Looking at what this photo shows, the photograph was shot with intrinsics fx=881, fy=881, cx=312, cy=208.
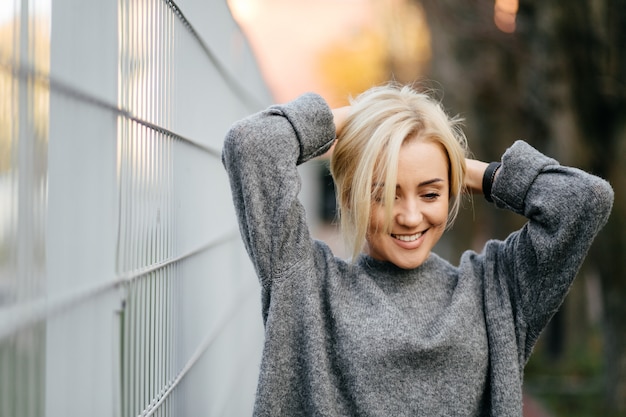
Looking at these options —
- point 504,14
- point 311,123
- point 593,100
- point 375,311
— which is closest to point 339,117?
point 311,123

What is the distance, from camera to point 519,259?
2.37 metres

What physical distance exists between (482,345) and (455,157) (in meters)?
0.52

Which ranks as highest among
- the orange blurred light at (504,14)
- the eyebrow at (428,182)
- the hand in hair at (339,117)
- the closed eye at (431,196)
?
the orange blurred light at (504,14)

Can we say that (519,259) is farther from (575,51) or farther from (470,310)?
(575,51)

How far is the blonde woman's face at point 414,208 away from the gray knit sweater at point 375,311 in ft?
0.41

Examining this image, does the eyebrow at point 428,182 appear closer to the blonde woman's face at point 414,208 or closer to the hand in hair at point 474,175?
the blonde woman's face at point 414,208

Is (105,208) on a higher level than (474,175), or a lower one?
lower

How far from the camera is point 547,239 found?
90.7 inches

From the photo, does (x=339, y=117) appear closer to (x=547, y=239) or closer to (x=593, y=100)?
(x=547, y=239)

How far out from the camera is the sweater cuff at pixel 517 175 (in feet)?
8.03

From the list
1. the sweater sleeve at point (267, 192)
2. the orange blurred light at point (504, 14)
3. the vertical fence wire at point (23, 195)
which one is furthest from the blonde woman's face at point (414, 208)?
the orange blurred light at point (504, 14)

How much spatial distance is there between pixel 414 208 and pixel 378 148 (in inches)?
7.4

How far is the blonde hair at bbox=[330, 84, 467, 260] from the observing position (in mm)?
2348

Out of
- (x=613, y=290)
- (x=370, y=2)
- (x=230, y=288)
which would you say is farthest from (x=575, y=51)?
(x=370, y=2)
